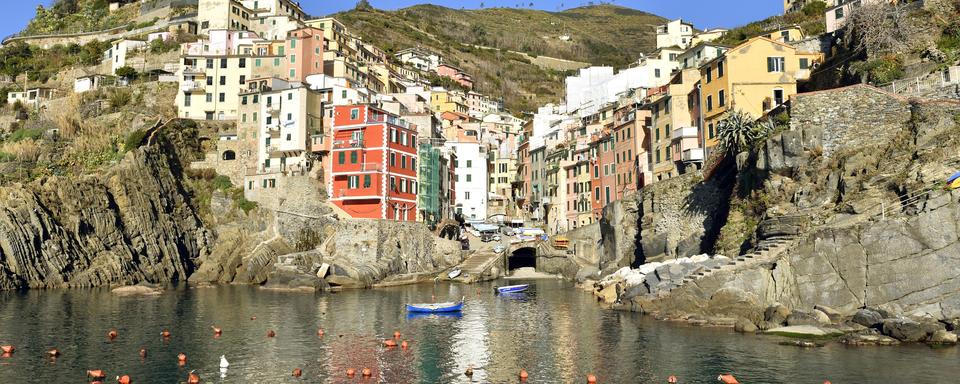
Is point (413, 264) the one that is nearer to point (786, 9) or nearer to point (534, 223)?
point (534, 223)

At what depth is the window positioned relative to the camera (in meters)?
66.9

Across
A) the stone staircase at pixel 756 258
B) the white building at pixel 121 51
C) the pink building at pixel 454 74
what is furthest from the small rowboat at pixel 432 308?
the pink building at pixel 454 74

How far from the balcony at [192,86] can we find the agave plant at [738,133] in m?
71.2

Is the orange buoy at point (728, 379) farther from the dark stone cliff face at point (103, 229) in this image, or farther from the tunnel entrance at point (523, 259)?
the tunnel entrance at point (523, 259)

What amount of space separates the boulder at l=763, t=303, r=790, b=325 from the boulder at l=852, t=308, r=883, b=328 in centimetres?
364

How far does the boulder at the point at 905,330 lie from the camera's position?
37.3 meters

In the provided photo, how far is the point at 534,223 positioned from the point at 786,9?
59.1 meters

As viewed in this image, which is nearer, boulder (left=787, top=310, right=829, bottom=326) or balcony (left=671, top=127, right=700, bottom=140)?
boulder (left=787, top=310, right=829, bottom=326)

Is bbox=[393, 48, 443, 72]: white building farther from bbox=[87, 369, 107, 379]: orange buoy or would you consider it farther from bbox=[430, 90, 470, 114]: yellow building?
bbox=[87, 369, 107, 379]: orange buoy

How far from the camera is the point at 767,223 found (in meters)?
49.3

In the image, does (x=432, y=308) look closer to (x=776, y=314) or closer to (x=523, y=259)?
(x=776, y=314)

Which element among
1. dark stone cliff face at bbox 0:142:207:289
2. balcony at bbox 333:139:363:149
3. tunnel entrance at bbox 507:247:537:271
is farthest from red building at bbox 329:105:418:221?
dark stone cliff face at bbox 0:142:207:289

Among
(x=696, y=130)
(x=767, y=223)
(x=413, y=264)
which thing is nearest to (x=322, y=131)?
(x=413, y=264)

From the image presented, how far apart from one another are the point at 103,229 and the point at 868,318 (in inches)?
2799
